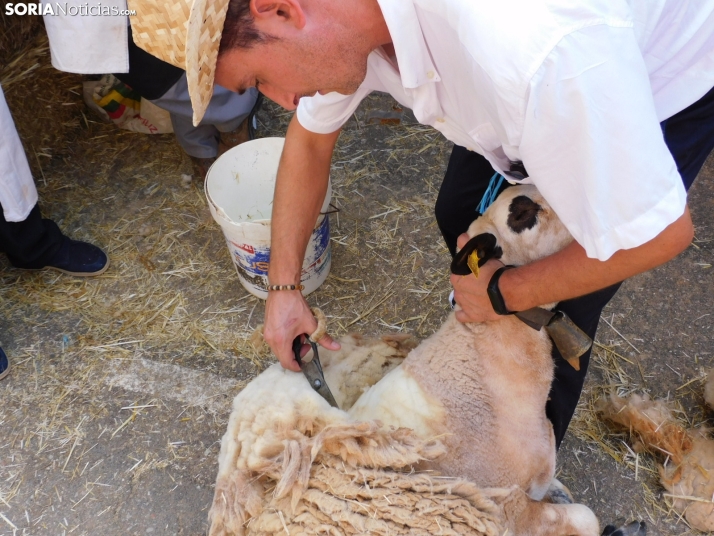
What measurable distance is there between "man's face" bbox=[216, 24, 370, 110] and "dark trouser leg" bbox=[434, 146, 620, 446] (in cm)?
80

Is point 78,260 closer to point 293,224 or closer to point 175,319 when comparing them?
point 175,319

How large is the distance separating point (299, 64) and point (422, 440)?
0.87 meters

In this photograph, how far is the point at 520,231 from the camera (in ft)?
4.91

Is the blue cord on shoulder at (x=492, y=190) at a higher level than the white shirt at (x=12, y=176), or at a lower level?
higher

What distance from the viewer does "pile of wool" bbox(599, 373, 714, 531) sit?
197cm

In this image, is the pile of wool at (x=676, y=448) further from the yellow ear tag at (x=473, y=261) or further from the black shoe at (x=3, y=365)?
the black shoe at (x=3, y=365)

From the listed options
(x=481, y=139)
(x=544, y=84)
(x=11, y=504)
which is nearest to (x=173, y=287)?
(x=11, y=504)

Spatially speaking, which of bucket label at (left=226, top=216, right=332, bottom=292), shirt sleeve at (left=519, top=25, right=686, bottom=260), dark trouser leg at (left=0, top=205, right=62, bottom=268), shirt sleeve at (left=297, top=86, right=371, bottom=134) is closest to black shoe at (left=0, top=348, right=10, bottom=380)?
dark trouser leg at (left=0, top=205, right=62, bottom=268)

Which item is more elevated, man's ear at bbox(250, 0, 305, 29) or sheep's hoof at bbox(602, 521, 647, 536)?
man's ear at bbox(250, 0, 305, 29)

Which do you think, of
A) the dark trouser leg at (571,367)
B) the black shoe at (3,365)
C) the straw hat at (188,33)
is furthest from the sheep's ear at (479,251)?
the black shoe at (3,365)

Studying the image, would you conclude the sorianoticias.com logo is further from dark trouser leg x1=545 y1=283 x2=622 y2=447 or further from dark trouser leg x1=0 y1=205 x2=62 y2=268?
dark trouser leg x1=545 y1=283 x2=622 y2=447

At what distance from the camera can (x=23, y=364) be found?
2.50 meters

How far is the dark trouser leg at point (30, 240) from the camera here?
2.59m

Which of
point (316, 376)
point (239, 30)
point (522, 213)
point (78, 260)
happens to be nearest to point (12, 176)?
point (78, 260)
